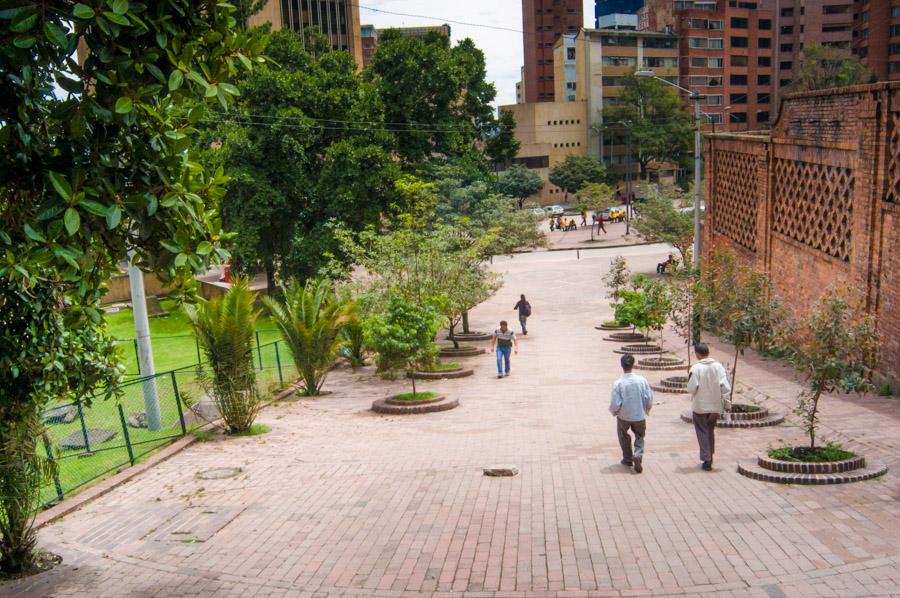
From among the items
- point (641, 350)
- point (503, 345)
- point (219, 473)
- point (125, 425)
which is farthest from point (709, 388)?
point (641, 350)

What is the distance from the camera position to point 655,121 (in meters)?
80.9

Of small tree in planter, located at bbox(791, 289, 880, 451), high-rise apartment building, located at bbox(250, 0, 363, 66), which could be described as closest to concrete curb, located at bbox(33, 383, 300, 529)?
small tree in planter, located at bbox(791, 289, 880, 451)

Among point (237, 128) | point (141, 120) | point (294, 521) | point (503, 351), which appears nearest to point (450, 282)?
point (503, 351)

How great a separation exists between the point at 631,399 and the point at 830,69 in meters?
72.3

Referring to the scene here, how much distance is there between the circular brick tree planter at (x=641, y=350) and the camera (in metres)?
22.6

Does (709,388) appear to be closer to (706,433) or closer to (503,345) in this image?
(706,433)

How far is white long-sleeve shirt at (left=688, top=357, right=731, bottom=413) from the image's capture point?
32.5ft

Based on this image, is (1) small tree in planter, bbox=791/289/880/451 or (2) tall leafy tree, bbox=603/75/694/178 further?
(2) tall leafy tree, bbox=603/75/694/178

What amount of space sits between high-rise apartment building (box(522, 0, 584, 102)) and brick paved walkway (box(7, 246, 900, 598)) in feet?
308

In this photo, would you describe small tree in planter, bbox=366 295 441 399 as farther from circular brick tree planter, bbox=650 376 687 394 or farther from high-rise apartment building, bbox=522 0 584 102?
high-rise apartment building, bbox=522 0 584 102

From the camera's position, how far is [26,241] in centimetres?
611

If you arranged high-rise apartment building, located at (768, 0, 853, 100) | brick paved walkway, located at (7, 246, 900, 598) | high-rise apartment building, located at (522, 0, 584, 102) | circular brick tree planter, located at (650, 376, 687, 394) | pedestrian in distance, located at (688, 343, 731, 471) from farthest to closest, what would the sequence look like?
1. high-rise apartment building, located at (522, 0, 584, 102)
2. high-rise apartment building, located at (768, 0, 853, 100)
3. circular brick tree planter, located at (650, 376, 687, 394)
4. pedestrian in distance, located at (688, 343, 731, 471)
5. brick paved walkway, located at (7, 246, 900, 598)

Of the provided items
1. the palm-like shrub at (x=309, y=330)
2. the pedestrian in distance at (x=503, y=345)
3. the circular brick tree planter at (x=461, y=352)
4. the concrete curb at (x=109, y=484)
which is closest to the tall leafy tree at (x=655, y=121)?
the circular brick tree planter at (x=461, y=352)

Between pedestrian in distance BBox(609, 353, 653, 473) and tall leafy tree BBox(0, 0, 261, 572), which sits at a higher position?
tall leafy tree BBox(0, 0, 261, 572)
